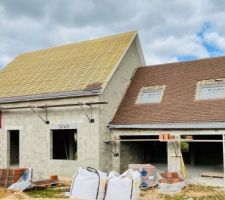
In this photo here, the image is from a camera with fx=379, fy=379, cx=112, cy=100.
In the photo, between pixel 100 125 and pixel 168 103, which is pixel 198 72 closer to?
pixel 168 103

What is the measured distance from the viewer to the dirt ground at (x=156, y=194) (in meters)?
13.9

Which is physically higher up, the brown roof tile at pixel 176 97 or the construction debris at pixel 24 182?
the brown roof tile at pixel 176 97

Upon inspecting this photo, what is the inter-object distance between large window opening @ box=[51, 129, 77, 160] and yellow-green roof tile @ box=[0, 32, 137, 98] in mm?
4063

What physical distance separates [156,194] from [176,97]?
599 centimetres

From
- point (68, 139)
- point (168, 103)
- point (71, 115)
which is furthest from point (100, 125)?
point (68, 139)

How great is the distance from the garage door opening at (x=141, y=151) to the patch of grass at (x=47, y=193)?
401 cm

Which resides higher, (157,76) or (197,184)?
(157,76)

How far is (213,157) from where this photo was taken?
2298 cm

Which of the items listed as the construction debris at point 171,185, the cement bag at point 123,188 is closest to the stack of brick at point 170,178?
the construction debris at point 171,185

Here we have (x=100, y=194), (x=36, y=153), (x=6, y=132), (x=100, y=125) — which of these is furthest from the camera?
(x=6, y=132)

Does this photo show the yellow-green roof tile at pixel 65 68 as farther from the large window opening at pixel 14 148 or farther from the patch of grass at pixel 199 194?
the patch of grass at pixel 199 194

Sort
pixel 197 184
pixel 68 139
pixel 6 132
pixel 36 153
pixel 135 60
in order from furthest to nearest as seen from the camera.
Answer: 1. pixel 68 139
2. pixel 135 60
3. pixel 6 132
4. pixel 36 153
5. pixel 197 184

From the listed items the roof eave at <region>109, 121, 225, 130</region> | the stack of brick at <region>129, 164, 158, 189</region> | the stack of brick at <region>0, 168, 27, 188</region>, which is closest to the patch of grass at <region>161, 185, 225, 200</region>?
the stack of brick at <region>129, 164, 158, 189</region>

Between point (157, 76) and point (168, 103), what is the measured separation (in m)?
3.19
